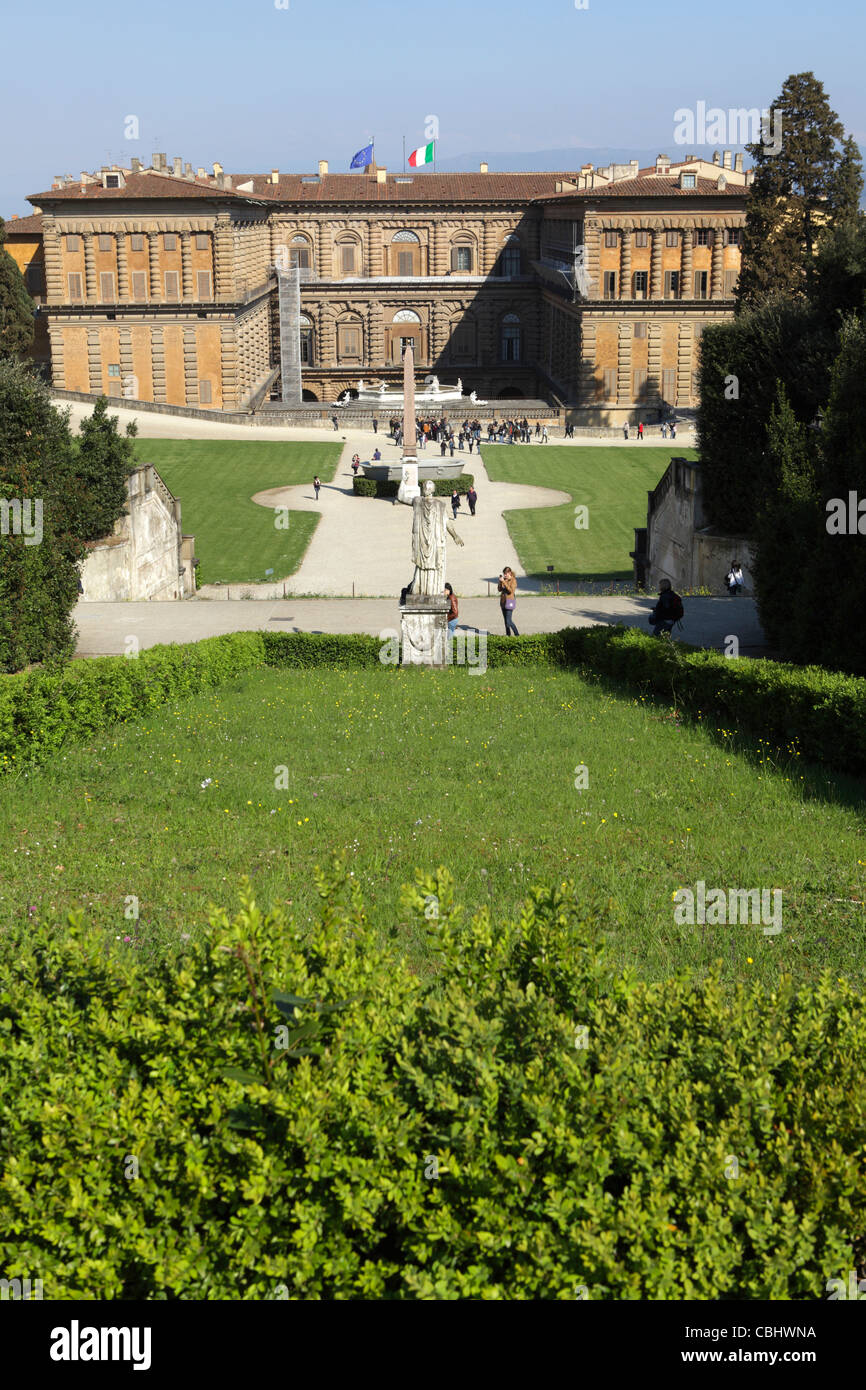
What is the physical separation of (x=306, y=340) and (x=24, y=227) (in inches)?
720

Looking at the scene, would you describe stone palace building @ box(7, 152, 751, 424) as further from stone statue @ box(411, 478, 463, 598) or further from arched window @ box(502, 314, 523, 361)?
stone statue @ box(411, 478, 463, 598)

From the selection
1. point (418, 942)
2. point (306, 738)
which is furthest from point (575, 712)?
point (418, 942)

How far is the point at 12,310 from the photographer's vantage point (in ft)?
198

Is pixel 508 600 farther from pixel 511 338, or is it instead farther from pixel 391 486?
pixel 511 338

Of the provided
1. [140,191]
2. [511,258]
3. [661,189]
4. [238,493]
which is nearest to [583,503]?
[238,493]

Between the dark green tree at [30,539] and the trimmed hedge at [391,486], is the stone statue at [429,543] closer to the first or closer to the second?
the dark green tree at [30,539]

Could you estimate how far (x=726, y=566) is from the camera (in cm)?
2911

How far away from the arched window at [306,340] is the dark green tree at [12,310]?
23019mm

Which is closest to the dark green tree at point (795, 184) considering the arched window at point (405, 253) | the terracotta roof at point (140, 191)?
the terracotta roof at point (140, 191)

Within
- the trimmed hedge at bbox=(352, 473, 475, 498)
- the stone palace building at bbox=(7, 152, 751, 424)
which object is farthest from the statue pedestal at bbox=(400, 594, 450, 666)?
the stone palace building at bbox=(7, 152, 751, 424)

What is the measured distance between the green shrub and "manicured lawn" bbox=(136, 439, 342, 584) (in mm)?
29543
